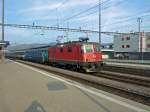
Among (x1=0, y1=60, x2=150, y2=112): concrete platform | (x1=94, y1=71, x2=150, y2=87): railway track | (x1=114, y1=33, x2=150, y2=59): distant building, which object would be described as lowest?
(x1=0, y1=60, x2=150, y2=112): concrete platform

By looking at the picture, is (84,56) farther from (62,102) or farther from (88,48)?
(62,102)

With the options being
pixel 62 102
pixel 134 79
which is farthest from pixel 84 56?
pixel 62 102

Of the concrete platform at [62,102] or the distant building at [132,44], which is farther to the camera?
the distant building at [132,44]

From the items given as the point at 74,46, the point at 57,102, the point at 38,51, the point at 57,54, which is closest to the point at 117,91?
the point at 57,102

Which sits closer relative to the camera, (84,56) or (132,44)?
(84,56)

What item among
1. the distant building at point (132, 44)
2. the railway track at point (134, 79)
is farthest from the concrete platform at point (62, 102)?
the distant building at point (132, 44)

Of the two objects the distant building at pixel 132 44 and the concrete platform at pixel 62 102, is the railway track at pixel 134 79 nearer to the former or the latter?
the concrete platform at pixel 62 102

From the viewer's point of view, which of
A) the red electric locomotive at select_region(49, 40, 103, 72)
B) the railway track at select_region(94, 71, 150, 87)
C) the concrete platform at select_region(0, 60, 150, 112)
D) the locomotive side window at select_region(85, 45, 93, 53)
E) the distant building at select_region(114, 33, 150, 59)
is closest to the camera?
the concrete platform at select_region(0, 60, 150, 112)

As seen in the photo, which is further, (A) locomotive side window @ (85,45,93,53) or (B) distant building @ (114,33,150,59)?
(B) distant building @ (114,33,150,59)

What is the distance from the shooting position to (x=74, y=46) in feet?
96.7

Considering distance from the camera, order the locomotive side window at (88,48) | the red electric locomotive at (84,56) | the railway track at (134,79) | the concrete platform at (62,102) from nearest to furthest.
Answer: the concrete platform at (62,102) → the railway track at (134,79) → the red electric locomotive at (84,56) → the locomotive side window at (88,48)

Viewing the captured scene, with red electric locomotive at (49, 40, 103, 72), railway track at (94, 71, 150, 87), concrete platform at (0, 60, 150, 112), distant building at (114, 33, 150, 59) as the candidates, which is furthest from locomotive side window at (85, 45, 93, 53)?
distant building at (114, 33, 150, 59)

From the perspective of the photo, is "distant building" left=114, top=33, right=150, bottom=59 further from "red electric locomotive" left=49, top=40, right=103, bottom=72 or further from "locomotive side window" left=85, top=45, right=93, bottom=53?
"locomotive side window" left=85, top=45, right=93, bottom=53

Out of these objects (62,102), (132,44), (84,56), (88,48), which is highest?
(132,44)
